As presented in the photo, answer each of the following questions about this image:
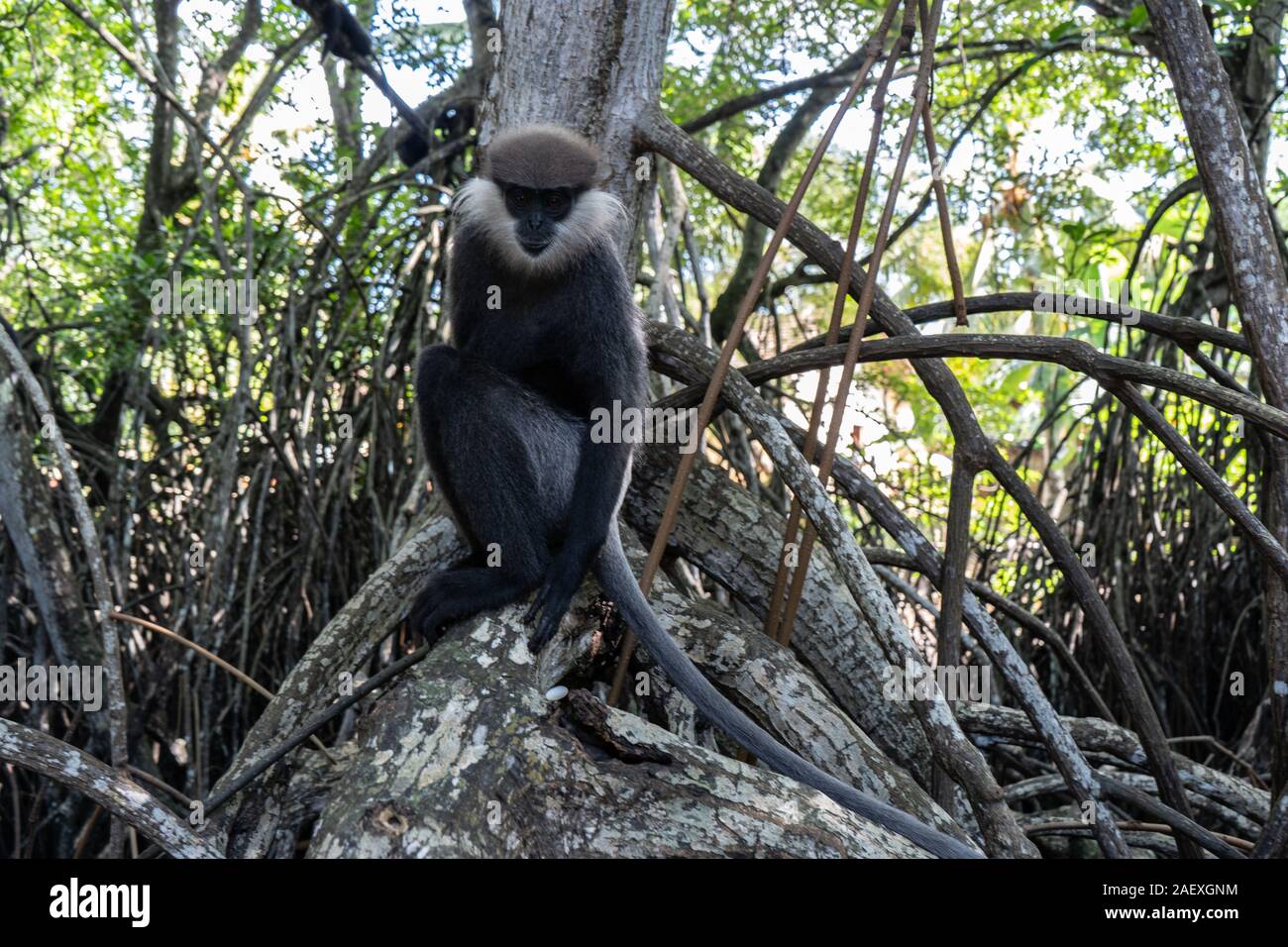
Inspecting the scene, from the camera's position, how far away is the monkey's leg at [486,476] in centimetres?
372

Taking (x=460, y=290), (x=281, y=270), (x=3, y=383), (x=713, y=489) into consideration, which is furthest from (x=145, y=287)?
(x=713, y=489)

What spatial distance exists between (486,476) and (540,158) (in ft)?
3.76

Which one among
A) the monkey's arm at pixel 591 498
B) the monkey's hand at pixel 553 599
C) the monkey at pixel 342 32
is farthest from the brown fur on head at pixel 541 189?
the monkey at pixel 342 32

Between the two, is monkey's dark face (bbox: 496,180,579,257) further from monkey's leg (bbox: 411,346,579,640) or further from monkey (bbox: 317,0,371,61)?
monkey (bbox: 317,0,371,61)

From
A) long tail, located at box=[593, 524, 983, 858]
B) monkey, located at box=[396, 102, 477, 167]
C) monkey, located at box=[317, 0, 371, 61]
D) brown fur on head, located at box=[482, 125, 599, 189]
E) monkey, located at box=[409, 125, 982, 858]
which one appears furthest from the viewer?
monkey, located at box=[396, 102, 477, 167]

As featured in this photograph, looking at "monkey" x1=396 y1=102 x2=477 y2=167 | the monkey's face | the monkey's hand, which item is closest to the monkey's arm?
the monkey's hand

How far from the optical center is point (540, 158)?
4027mm

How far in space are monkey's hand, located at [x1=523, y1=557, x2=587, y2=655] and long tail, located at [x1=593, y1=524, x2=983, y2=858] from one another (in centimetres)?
13

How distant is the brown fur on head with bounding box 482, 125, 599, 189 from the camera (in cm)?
402

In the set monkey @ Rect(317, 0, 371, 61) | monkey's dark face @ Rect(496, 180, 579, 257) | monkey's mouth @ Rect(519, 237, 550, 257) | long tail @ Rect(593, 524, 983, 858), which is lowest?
long tail @ Rect(593, 524, 983, 858)

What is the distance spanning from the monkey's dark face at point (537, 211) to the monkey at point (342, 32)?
10.1 feet

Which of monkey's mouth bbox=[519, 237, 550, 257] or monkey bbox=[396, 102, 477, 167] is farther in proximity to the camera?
monkey bbox=[396, 102, 477, 167]
